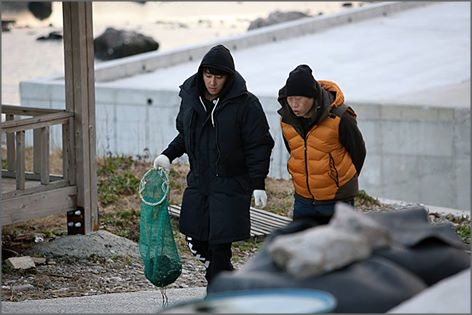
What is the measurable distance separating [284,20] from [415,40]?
640 cm

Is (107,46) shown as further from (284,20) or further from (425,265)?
(425,265)

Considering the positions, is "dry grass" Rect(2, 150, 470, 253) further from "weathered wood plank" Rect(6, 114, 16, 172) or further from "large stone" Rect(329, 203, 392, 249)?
"large stone" Rect(329, 203, 392, 249)

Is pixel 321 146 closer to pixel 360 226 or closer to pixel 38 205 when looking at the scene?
pixel 360 226

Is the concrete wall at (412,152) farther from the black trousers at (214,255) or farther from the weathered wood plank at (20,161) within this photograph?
the black trousers at (214,255)

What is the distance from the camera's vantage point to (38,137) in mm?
9055

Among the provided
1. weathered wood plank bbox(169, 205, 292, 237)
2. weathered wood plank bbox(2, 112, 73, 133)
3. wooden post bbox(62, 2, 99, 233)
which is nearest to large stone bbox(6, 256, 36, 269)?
wooden post bbox(62, 2, 99, 233)

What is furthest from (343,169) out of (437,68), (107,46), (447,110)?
(107,46)

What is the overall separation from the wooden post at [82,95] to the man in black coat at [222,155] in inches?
101

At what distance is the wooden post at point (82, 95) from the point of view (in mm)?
8984

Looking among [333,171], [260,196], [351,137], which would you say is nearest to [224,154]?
[260,196]

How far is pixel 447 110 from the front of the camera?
14.1m

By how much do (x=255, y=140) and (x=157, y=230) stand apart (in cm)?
99

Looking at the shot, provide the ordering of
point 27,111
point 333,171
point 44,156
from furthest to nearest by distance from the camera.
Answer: point 27,111 → point 44,156 → point 333,171

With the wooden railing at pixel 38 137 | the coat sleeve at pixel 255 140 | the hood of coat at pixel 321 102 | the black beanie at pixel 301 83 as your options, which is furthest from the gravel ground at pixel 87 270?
the black beanie at pixel 301 83
